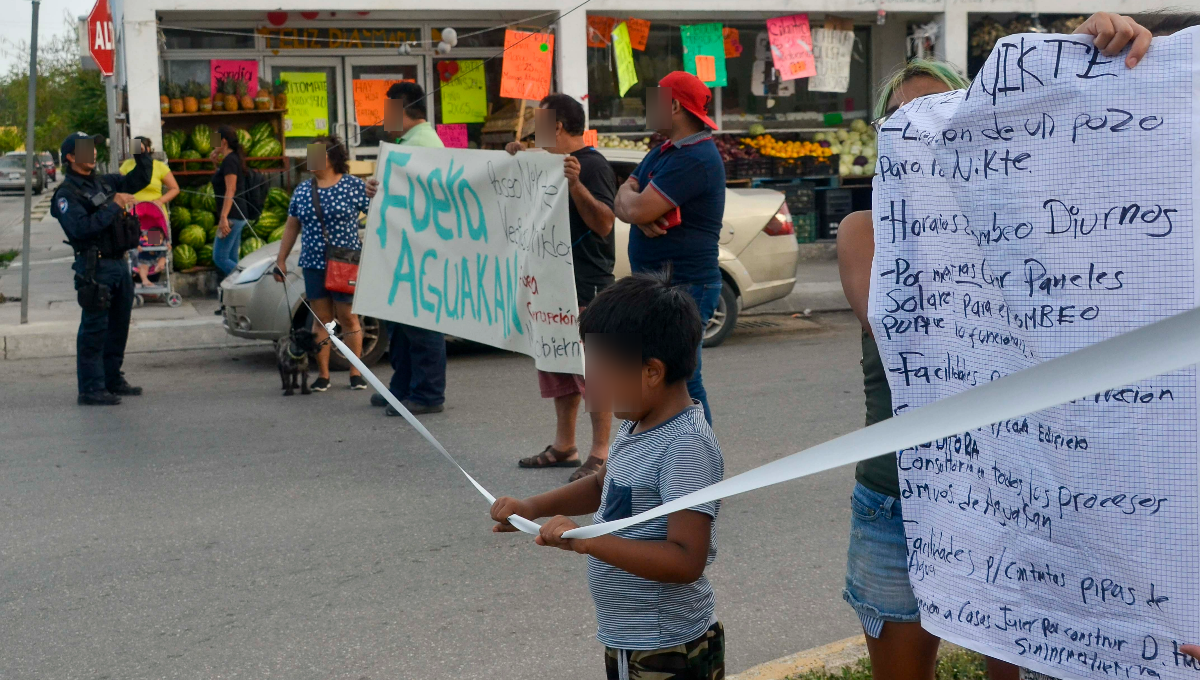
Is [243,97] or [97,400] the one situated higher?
[243,97]

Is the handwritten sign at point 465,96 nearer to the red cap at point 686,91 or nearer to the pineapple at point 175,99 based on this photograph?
the pineapple at point 175,99

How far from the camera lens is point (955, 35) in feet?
49.4

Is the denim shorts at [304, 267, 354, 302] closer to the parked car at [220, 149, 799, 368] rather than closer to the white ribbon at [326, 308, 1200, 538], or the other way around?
the parked car at [220, 149, 799, 368]

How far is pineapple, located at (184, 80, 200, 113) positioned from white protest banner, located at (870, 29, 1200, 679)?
12.3 m

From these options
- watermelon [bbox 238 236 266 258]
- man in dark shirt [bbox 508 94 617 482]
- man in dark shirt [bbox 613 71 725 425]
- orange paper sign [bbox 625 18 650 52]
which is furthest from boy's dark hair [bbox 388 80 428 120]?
orange paper sign [bbox 625 18 650 52]

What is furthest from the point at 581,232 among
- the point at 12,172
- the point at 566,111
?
the point at 12,172

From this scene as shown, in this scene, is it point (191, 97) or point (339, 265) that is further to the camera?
point (191, 97)

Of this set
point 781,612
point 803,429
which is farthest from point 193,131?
point 781,612

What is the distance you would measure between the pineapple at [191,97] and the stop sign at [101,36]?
4.91 ft

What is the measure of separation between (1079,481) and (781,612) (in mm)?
2517

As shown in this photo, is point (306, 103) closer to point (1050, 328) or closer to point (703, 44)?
point (703, 44)

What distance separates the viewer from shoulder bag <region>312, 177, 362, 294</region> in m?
7.93

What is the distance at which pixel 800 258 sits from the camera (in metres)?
15.3

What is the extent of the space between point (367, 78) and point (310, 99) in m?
0.75
